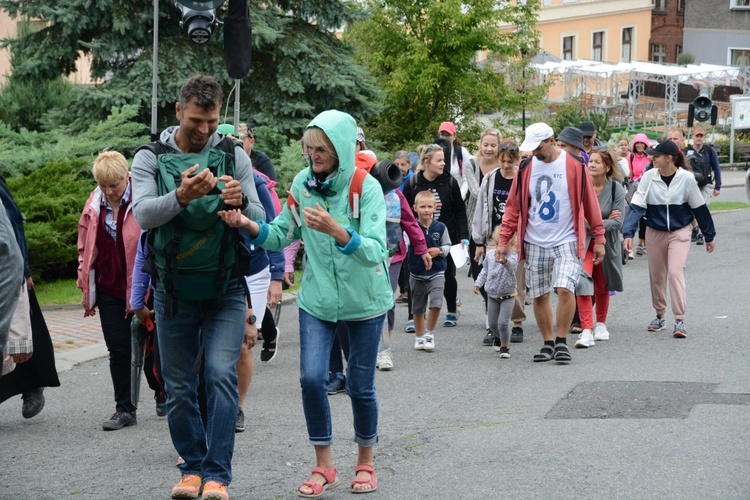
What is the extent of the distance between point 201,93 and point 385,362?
4562 millimetres

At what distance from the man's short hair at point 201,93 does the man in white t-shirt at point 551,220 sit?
4497 millimetres

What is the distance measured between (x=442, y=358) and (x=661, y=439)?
353 cm

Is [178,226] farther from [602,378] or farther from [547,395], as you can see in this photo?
[602,378]

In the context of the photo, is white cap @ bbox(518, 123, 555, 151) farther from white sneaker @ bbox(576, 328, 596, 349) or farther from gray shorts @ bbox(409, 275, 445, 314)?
white sneaker @ bbox(576, 328, 596, 349)

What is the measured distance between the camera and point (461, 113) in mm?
26094

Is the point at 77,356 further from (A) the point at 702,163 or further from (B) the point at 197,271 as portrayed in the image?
(A) the point at 702,163

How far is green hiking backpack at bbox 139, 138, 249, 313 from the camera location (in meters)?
5.26

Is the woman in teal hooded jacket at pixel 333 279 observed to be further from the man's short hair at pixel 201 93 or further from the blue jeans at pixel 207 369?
the man's short hair at pixel 201 93

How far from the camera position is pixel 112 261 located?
725cm

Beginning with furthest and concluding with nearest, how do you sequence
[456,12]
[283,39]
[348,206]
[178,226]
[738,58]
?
[738,58]
[456,12]
[283,39]
[348,206]
[178,226]

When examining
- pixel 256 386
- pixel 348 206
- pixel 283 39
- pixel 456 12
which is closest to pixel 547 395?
pixel 256 386

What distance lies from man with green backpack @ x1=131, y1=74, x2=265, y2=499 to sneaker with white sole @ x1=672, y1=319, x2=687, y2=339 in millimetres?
6300

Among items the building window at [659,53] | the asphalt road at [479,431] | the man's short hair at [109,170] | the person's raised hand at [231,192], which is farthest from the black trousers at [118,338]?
the building window at [659,53]

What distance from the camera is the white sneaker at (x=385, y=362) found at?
9336mm
